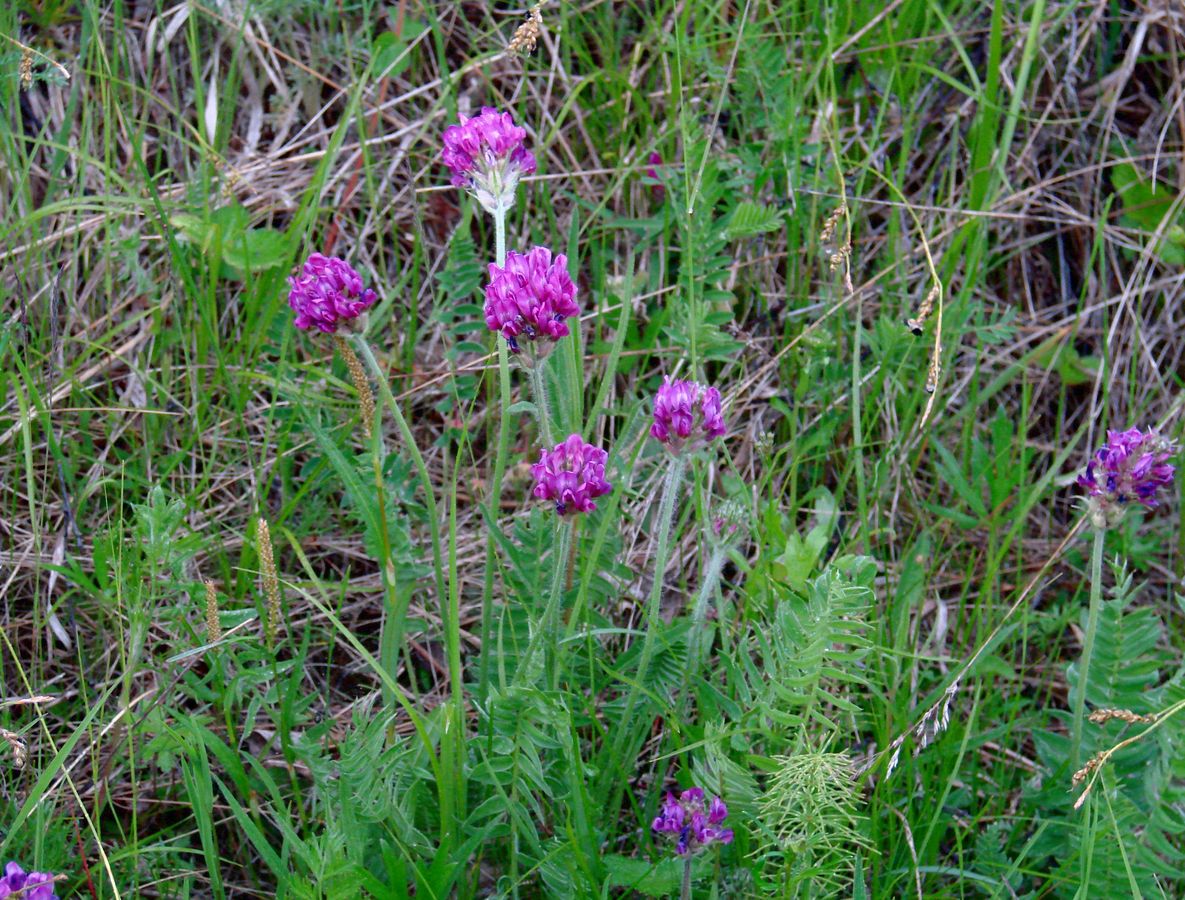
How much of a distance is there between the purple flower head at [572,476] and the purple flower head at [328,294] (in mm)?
438

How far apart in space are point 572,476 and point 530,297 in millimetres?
286

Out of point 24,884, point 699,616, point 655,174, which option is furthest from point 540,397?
point 655,174

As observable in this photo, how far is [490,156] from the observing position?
2080 mm

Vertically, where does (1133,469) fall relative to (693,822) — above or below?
above

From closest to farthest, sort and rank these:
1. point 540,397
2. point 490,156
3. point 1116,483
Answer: point 540,397 → point 490,156 → point 1116,483

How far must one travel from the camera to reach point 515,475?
9.15ft

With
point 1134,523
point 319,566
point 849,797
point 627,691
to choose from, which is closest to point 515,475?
point 319,566

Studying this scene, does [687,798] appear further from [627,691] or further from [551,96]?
[551,96]

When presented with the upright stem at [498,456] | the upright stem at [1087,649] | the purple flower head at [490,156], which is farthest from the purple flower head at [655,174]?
the upright stem at [1087,649]

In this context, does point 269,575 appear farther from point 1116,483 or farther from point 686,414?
point 1116,483

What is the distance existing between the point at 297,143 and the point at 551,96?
71cm

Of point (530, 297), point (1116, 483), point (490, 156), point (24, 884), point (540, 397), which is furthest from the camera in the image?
point (1116, 483)

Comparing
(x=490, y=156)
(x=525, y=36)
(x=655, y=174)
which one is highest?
(x=525, y=36)

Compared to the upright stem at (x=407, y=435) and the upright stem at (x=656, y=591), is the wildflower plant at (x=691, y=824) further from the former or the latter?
the upright stem at (x=407, y=435)
